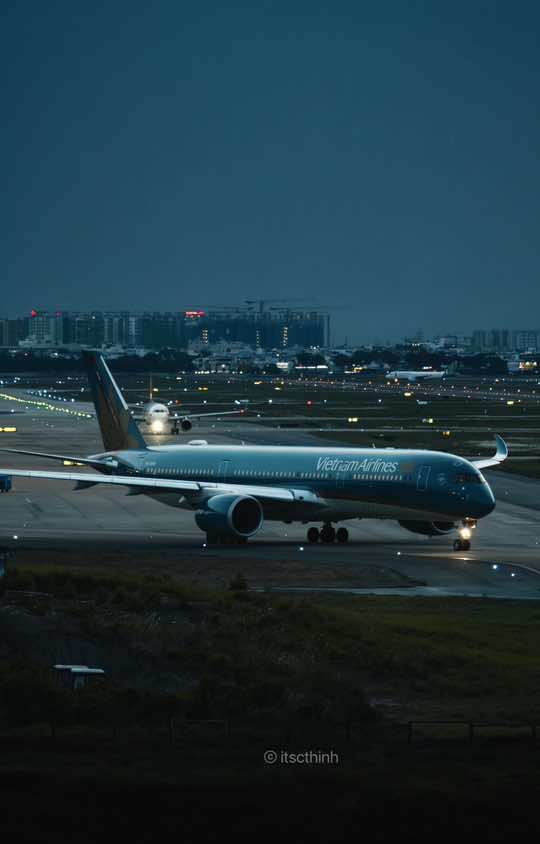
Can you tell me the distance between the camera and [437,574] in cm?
5841

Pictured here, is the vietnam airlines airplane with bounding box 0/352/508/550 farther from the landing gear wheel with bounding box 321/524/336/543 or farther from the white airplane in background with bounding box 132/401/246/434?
the white airplane in background with bounding box 132/401/246/434

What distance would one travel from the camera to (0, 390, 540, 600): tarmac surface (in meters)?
56.6

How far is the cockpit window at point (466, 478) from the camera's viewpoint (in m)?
65.8

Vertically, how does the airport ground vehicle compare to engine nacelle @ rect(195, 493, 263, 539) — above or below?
below

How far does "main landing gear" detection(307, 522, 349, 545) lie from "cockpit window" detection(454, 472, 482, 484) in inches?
251

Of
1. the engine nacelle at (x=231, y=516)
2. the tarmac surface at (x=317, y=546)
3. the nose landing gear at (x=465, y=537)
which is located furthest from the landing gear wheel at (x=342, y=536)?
the nose landing gear at (x=465, y=537)

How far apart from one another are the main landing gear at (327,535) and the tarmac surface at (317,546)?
0.65 meters

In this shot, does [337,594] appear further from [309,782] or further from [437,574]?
[309,782]

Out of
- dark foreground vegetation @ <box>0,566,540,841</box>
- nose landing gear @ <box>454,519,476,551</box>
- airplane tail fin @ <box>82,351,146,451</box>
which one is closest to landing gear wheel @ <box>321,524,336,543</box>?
nose landing gear @ <box>454,519,476,551</box>

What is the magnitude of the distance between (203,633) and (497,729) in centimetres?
1042

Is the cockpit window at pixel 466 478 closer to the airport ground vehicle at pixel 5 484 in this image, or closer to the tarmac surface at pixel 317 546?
the tarmac surface at pixel 317 546

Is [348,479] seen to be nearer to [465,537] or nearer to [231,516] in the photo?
[231,516]

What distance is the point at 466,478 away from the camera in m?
65.9

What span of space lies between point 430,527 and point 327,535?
4523 mm
